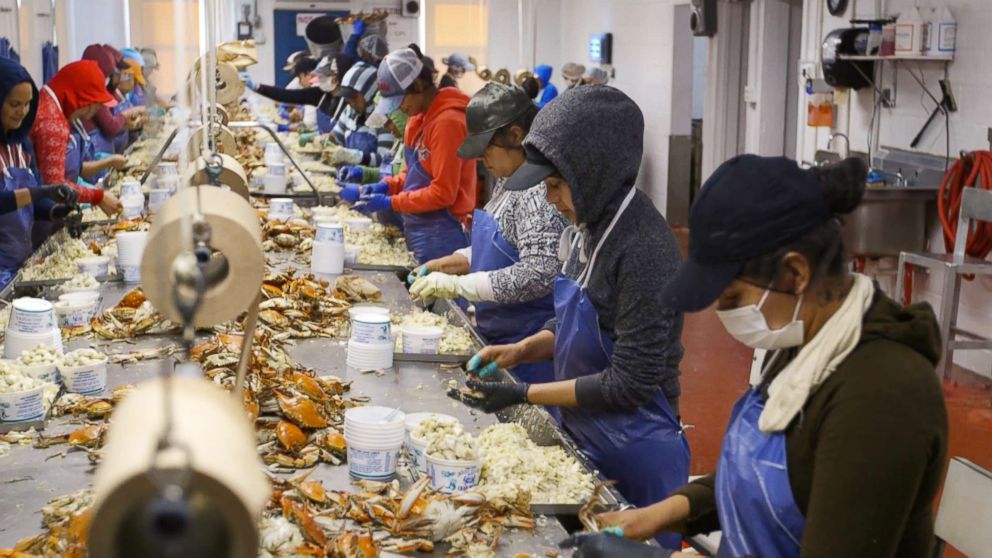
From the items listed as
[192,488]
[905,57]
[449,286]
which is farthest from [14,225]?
[905,57]

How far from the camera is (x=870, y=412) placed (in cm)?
181

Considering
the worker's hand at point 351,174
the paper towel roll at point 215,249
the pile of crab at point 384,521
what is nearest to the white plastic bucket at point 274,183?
the worker's hand at point 351,174

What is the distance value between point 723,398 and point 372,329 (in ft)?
12.4

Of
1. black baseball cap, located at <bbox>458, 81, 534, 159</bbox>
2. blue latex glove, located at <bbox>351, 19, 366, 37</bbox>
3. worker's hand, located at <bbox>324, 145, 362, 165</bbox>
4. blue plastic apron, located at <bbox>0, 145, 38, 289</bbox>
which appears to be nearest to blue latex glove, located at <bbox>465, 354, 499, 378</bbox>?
black baseball cap, located at <bbox>458, 81, 534, 159</bbox>

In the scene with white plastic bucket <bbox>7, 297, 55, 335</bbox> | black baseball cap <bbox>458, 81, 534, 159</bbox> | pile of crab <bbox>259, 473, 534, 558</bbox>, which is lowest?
pile of crab <bbox>259, 473, 534, 558</bbox>

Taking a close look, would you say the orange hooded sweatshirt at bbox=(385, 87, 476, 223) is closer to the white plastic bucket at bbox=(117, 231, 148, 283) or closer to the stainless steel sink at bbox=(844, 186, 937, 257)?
the white plastic bucket at bbox=(117, 231, 148, 283)

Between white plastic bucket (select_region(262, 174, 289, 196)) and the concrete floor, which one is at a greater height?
white plastic bucket (select_region(262, 174, 289, 196))

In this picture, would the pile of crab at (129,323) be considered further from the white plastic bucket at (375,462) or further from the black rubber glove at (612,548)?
the black rubber glove at (612,548)

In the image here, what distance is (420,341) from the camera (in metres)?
3.93

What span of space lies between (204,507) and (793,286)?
4.13 ft

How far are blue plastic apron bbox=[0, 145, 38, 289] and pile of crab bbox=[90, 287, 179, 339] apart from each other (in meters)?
1.66

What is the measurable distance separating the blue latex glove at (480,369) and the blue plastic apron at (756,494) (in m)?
1.34

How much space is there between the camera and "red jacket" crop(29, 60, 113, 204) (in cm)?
666

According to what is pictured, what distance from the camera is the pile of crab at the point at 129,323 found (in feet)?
13.5
